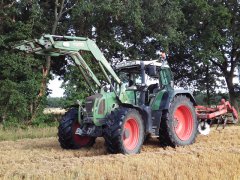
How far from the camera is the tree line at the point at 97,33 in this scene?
19.3m

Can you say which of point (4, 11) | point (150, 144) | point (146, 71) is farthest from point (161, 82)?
point (4, 11)

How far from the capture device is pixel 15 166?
738 cm

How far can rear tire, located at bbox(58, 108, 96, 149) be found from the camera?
10195 mm

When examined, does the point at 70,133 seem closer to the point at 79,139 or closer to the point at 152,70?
the point at 79,139

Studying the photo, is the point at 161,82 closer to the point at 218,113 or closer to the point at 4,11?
the point at 218,113

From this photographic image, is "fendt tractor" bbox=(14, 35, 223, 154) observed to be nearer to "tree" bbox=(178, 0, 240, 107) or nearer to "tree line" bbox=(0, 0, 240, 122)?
Answer: "tree line" bbox=(0, 0, 240, 122)

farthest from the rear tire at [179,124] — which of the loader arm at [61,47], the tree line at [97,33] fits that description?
the tree line at [97,33]

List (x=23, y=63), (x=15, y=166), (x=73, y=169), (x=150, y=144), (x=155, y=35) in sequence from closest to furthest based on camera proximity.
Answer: (x=73, y=169), (x=15, y=166), (x=150, y=144), (x=23, y=63), (x=155, y=35)

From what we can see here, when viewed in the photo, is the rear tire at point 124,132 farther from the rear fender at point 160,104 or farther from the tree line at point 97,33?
the tree line at point 97,33

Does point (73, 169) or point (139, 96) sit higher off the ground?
point (139, 96)

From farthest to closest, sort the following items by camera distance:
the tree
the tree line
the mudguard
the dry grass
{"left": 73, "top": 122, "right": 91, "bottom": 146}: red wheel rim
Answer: the tree → the tree line → {"left": 73, "top": 122, "right": 91, "bottom": 146}: red wheel rim → the mudguard → the dry grass

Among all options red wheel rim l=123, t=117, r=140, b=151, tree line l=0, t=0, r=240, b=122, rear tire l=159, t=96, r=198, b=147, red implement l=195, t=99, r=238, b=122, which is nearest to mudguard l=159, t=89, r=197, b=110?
rear tire l=159, t=96, r=198, b=147

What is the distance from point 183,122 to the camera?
1105cm

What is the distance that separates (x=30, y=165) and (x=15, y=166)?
26cm
